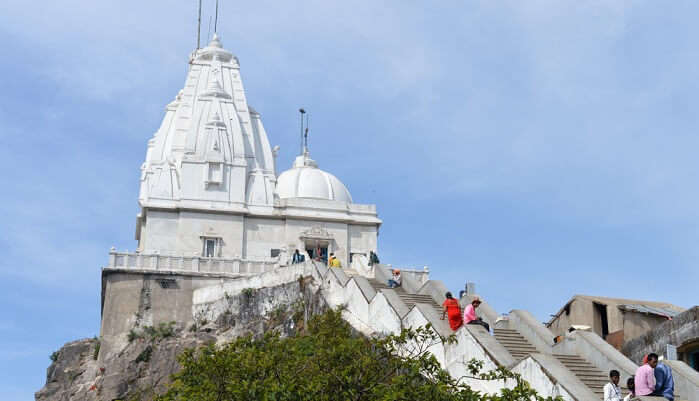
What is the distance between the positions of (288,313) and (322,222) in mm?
10737

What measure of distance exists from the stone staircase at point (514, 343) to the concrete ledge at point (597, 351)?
89 centimetres

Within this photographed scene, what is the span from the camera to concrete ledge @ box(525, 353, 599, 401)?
23.5 meters

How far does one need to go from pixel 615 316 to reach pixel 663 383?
16509 millimetres

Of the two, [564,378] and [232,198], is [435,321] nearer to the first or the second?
[564,378]

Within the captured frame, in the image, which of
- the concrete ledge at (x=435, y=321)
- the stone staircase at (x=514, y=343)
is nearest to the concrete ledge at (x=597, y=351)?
the stone staircase at (x=514, y=343)

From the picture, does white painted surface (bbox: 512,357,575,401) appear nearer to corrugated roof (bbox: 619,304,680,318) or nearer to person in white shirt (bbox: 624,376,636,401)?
person in white shirt (bbox: 624,376,636,401)

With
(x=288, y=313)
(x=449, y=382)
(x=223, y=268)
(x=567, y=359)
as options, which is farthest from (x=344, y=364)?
(x=223, y=268)

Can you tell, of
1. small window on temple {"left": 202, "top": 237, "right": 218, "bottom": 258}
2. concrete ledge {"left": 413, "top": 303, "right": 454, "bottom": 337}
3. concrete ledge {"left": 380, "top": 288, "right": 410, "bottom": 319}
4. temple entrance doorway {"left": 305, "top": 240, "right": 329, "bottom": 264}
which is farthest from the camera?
temple entrance doorway {"left": 305, "top": 240, "right": 329, "bottom": 264}

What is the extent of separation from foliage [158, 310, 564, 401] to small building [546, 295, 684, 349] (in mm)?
15036

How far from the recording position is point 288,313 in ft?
154

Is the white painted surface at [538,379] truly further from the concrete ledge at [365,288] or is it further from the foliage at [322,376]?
the concrete ledge at [365,288]

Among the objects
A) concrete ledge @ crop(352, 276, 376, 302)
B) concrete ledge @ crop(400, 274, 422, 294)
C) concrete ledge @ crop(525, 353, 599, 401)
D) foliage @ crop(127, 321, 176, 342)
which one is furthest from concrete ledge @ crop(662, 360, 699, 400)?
foliage @ crop(127, 321, 176, 342)

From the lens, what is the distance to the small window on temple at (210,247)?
180ft

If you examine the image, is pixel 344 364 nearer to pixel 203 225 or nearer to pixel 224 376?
pixel 224 376
